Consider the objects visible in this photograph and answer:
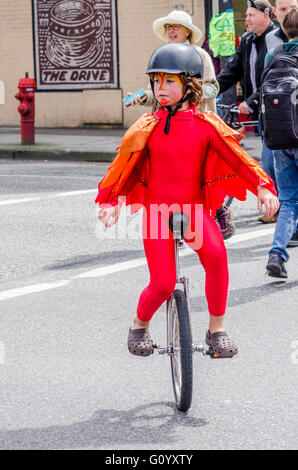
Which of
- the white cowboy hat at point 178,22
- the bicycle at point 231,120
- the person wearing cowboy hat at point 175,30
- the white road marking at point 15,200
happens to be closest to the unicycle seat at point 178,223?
the person wearing cowboy hat at point 175,30

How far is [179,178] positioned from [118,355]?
128 centimetres

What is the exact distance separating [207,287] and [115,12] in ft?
56.7

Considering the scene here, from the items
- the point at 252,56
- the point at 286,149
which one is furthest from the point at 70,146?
the point at 286,149

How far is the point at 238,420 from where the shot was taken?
4535 millimetres

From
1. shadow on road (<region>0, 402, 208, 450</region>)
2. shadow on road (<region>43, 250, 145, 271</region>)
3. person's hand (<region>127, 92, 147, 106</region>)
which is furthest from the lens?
shadow on road (<region>43, 250, 145, 271</region>)

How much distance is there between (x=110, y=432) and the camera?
441 cm

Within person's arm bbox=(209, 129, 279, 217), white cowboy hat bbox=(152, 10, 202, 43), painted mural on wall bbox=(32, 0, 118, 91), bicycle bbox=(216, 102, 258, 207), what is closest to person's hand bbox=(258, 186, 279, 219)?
person's arm bbox=(209, 129, 279, 217)

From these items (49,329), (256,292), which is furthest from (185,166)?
(256,292)

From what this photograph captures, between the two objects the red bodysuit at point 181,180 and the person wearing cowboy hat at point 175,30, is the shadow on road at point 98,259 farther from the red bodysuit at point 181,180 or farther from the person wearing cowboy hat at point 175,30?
the red bodysuit at point 181,180

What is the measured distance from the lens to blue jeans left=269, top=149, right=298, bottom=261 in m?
7.46

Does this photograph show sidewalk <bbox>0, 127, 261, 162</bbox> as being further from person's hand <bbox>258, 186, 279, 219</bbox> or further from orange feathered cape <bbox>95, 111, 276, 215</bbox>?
person's hand <bbox>258, 186, 279, 219</bbox>

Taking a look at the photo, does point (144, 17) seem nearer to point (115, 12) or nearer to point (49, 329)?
point (115, 12)

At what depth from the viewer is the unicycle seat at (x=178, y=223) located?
457 cm

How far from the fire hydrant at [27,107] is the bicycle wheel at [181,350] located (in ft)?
43.4
